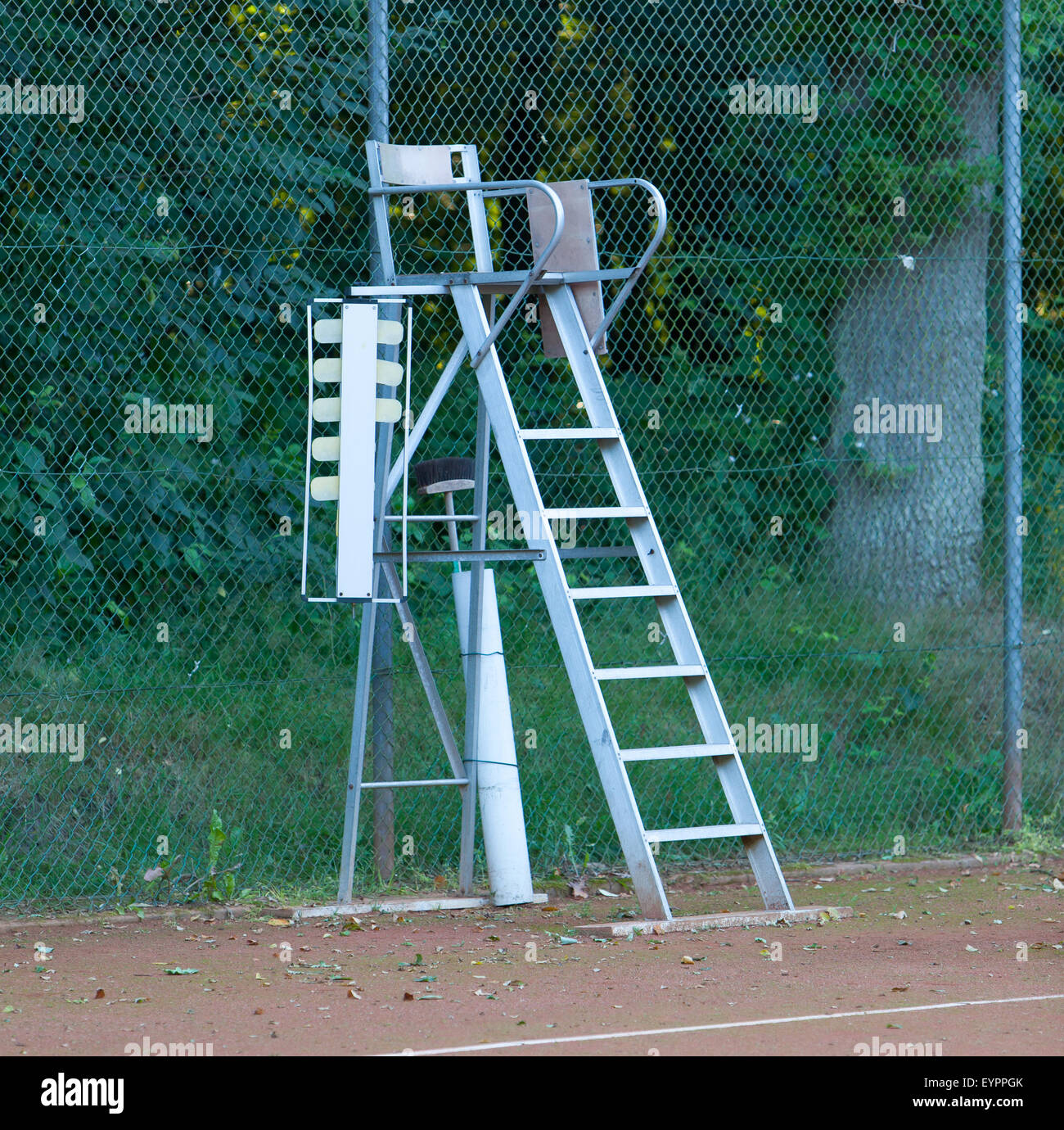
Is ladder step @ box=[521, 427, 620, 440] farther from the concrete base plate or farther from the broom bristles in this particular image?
the concrete base plate

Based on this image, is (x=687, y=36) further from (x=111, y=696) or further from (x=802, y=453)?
(x=111, y=696)

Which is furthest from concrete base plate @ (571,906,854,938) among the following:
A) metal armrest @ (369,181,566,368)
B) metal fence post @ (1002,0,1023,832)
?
metal armrest @ (369,181,566,368)

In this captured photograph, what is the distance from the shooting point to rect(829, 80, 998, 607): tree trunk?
994 centimetres

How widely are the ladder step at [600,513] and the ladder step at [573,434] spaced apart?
0.32 metres

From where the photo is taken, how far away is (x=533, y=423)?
369 inches

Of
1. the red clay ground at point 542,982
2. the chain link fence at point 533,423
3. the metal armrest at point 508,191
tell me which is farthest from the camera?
the chain link fence at point 533,423

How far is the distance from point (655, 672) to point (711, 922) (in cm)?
110

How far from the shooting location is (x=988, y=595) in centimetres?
961

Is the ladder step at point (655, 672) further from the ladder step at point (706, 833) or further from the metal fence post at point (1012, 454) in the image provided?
the metal fence post at point (1012, 454)

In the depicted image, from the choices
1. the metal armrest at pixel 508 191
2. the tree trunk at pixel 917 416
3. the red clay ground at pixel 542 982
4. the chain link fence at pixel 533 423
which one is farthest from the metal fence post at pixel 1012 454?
the metal armrest at pixel 508 191

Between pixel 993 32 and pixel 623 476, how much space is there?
4.52 m

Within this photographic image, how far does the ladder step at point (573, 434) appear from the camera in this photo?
22.8ft

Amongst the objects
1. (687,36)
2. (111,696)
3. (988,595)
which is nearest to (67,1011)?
(111,696)

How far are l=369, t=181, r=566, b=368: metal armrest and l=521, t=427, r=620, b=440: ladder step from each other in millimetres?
440
